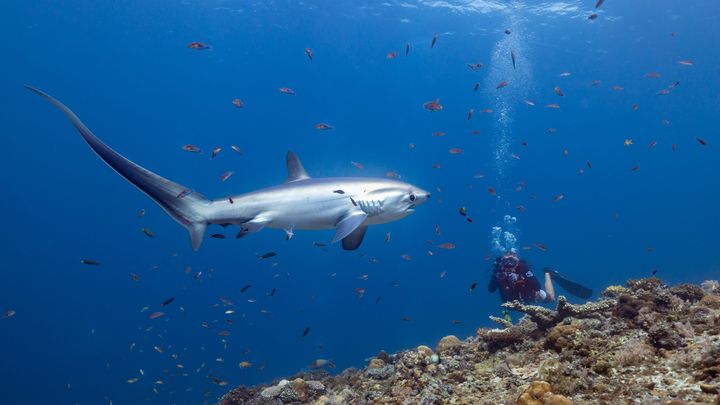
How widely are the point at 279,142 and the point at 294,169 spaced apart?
72158 mm

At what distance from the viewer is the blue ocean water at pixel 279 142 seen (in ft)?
163

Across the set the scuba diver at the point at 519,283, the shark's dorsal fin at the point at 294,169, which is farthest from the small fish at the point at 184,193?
the scuba diver at the point at 519,283

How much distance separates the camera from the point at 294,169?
8383 millimetres

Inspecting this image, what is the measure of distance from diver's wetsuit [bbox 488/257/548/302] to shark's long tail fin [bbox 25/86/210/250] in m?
7.92

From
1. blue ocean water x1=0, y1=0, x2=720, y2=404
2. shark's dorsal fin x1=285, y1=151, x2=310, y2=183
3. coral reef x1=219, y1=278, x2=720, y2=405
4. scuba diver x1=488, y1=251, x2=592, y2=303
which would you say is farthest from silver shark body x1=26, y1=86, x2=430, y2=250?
blue ocean water x1=0, y1=0, x2=720, y2=404

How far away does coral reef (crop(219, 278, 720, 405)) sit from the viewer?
13.0 ft

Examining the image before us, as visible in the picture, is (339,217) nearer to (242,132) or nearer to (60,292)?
(242,132)

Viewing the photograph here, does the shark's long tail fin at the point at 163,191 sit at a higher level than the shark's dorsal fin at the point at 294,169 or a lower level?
lower

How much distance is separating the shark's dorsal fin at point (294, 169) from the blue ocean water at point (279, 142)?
3341 cm

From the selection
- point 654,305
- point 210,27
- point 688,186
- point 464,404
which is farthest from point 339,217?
point 688,186

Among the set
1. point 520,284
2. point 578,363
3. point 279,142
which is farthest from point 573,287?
point 279,142

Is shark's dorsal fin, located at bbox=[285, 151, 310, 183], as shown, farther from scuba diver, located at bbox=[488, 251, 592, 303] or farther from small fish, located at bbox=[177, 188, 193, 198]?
scuba diver, located at bbox=[488, 251, 592, 303]

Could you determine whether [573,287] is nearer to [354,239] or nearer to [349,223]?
[354,239]

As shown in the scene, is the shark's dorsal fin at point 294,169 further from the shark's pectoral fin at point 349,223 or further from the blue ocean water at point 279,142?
the blue ocean water at point 279,142
